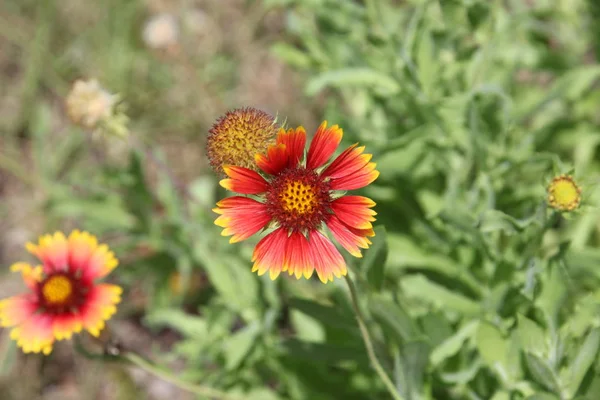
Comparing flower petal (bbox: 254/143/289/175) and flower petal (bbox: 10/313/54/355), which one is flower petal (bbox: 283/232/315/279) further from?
flower petal (bbox: 10/313/54/355)

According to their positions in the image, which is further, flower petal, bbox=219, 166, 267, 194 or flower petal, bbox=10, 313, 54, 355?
flower petal, bbox=10, 313, 54, 355

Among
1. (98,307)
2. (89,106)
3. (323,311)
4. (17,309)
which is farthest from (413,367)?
(89,106)

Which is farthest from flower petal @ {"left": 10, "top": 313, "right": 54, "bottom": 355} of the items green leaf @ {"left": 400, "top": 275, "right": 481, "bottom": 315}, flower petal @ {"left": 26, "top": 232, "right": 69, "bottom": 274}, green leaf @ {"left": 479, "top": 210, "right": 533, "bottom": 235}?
green leaf @ {"left": 479, "top": 210, "right": 533, "bottom": 235}

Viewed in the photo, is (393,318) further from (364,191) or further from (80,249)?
(80,249)

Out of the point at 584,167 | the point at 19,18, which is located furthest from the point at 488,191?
the point at 19,18

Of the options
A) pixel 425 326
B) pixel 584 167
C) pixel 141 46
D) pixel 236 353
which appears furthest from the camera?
pixel 141 46

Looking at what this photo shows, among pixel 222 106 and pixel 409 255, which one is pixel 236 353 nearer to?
pixel 409 255
